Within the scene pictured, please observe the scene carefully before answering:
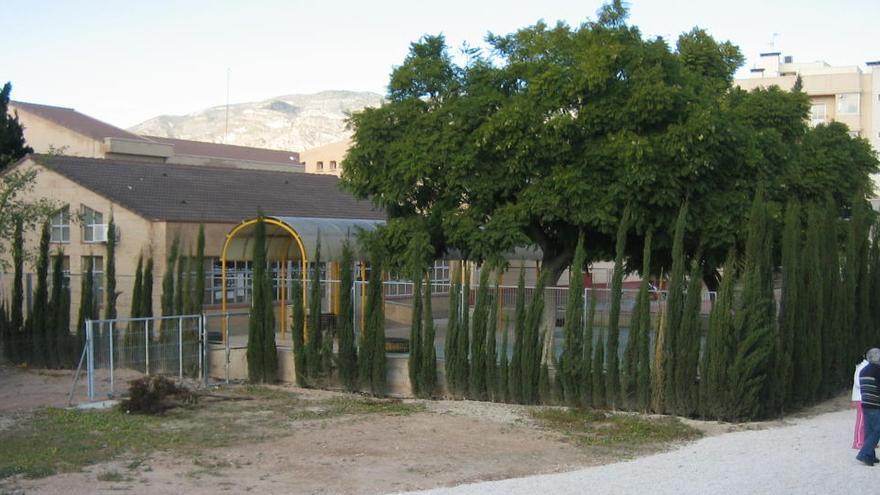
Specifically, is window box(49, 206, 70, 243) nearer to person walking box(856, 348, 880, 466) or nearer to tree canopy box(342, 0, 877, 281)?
tree canopy box(342, 0, 877, 281)

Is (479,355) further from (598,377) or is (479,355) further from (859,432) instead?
(859,432)

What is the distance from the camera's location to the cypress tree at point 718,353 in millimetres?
15695

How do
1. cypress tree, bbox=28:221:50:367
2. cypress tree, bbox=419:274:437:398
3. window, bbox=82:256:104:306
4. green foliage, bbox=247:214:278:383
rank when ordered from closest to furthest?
cypress tree, bbox=419:274:437:398, green foliage, bbox=247:214:278:383, cypress tree, bbox=28:221:50:367, window, bbox=82:256:104:306

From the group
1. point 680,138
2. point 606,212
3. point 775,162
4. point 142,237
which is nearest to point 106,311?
point 142,237

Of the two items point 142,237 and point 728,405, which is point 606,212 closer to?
point 728,405

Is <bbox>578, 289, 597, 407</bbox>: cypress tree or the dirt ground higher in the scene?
<bbox>578, 289, 597, 407</bbox>: cypress tree

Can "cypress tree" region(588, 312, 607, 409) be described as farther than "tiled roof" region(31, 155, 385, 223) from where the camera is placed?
No

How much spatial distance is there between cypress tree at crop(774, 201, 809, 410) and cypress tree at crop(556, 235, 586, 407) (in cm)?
342

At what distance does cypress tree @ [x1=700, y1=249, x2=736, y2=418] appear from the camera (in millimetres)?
15695

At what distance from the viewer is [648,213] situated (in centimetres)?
1839

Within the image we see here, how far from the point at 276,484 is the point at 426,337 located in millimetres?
7879

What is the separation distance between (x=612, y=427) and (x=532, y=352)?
276 cm

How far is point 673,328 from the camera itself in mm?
16312

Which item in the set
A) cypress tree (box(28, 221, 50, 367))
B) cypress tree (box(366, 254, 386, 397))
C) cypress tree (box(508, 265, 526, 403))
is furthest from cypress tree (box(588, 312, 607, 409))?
cypress tree (box(28, 221, 50, 367))
